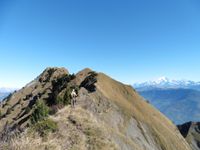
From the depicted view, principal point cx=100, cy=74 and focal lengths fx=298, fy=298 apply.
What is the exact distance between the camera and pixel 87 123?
31859mm

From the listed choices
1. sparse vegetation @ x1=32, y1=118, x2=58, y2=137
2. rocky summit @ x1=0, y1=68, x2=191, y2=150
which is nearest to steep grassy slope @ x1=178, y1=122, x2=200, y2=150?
rocky summit @ x1=0, y1=68, x2=191, y2=150

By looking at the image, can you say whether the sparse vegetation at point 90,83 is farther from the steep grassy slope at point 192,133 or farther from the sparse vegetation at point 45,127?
the steep grassy slope at point 192,133

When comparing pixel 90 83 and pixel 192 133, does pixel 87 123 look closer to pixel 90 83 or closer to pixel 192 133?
pixel 90 83

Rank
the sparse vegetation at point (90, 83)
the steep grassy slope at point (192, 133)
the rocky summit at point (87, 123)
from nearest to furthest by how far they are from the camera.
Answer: the rocky summit at point (87, 123)
the sparse vegetation at point (90, 83)
the steep grassy slope at point (192, 133)

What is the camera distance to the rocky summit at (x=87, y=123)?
24.7 metres

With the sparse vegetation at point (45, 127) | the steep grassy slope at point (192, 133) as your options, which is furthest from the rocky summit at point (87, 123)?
the steep grassy slope at point (192, 133)

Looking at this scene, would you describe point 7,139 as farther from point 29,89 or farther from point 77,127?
point 29,89

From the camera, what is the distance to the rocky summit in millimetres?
24706

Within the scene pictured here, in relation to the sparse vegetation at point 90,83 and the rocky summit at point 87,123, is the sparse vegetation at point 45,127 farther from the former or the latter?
the sparse vegetation at point 90,83

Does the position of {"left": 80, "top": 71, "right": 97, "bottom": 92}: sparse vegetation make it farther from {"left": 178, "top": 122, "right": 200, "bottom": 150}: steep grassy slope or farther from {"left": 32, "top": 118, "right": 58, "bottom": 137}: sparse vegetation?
{"left": 178, "top": 122, "right": 200, "bottom": 150}: steep grassy slope

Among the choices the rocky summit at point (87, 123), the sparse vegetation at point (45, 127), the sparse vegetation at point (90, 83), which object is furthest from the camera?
the sparse vegetation at point (90, 83)

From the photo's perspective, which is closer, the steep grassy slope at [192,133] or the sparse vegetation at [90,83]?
the sparse vegetation at [90,83]

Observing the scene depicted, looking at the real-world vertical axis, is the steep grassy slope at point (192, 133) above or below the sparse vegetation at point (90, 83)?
below

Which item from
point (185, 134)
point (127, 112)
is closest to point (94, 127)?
point (127, 112)
